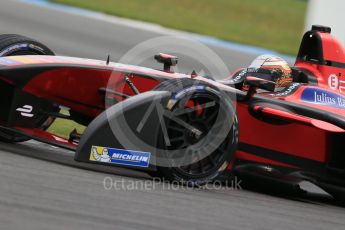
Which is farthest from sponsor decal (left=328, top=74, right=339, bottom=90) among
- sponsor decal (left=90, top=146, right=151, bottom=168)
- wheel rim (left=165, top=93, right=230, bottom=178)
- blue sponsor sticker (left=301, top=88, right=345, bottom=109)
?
sponsor decal (left=90, top=146, right=151, bottom=168)

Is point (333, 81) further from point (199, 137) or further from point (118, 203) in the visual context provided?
point (118, 203)

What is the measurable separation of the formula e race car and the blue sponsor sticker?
0.01 meters

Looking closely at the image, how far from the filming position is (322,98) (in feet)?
23.4

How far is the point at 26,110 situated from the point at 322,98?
2.58 meters

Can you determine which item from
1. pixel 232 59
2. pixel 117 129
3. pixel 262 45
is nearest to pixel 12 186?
pixel 117 129

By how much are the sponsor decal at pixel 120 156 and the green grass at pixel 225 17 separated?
10.6 meters

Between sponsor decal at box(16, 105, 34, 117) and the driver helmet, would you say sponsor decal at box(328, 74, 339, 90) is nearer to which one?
the driver helmet

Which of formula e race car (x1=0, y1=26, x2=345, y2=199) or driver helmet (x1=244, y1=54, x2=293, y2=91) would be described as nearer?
formula e race car (x1=0, y1=26, x2=345, y2=199)

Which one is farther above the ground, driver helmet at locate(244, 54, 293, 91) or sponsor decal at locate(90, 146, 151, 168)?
driver helmet at locate(244, 54, 293, 91)

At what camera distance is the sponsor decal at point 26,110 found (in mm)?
6552

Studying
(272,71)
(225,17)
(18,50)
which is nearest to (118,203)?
(18,50)

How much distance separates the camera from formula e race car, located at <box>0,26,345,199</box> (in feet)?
20.1

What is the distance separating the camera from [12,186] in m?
5.11

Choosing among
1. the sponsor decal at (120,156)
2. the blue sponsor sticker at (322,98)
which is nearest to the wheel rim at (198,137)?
the sponsor decal at (120,156)
